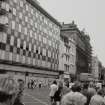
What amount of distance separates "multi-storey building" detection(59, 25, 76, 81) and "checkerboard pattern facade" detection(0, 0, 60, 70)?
169 inches

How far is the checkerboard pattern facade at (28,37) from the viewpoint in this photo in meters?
45.2

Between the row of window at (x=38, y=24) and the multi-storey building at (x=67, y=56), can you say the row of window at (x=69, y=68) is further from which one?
the row of window at (x=38, y=24)

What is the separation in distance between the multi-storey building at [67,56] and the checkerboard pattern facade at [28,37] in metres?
4.30

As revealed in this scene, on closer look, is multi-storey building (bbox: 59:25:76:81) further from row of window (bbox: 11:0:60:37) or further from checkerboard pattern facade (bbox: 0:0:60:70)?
row of window (bbox: 11:0:60:37)

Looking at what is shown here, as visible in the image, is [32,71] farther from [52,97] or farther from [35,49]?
[52,97]

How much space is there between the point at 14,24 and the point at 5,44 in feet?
16.4

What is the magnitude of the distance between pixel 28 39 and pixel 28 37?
393 mm

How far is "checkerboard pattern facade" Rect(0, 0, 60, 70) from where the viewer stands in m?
45.2

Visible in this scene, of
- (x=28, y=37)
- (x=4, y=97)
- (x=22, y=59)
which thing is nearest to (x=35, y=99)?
(x=4, y=97)

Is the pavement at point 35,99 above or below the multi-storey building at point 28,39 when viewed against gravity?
below

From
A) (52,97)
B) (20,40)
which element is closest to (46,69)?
(20,40)

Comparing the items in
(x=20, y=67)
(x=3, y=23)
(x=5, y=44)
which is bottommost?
(x=20, y=67)

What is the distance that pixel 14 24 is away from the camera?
47531 mm

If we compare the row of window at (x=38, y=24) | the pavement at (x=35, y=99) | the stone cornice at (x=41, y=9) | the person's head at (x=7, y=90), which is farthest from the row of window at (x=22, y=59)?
the person's head at (x=7, y=90)
